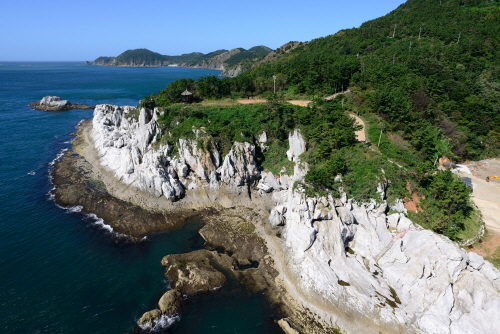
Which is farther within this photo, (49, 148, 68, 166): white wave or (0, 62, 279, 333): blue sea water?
(49, 148, 68, 166): white wave

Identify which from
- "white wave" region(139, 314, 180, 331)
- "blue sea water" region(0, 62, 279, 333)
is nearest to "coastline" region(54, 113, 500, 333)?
"white wave" region(139, 314, 180, 331)

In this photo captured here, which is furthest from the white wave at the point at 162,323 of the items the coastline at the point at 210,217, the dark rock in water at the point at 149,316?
the coastline at the point at 210,217

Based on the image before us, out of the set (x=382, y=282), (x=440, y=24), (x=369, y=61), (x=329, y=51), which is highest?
(x=440, y=24)

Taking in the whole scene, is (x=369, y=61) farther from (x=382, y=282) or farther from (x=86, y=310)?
(x=86, y=310)

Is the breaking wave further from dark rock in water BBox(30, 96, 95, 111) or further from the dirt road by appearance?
dark rock in water BBox(30, 96, 95, 111)

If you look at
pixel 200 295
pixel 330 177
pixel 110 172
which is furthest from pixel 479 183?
pixel 110 172

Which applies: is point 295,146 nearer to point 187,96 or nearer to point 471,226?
point 471,226

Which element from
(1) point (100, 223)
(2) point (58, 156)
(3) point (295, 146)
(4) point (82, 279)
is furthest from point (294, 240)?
(2) point (58, 156)
